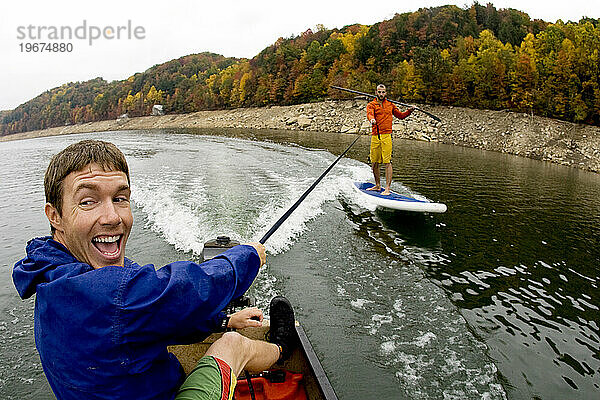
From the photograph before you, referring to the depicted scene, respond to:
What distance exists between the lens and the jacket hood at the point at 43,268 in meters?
1.98

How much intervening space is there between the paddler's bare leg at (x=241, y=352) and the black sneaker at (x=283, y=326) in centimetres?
29

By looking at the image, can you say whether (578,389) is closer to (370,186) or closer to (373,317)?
(373,317)

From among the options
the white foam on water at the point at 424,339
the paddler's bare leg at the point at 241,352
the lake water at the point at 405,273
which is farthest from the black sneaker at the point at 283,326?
the white foam on water at the point at 424,339

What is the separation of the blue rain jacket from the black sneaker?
150 centimetres

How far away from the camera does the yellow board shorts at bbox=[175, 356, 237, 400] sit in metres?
2.35

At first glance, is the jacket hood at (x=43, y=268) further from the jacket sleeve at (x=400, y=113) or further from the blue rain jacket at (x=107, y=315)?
the jacket sleeve at (x=400, y=113)

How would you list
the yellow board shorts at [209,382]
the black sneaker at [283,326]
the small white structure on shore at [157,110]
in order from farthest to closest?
1. the small white structure on shore at [157,110]
2. the black sneaker at [283,326]
3. the yellow board shorts at [209,382]

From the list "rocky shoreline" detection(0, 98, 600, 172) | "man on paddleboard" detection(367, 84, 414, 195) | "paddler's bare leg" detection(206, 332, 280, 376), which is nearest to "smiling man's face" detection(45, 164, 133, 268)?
"paddler's bare leg" detection(206, 332, 280, 376)

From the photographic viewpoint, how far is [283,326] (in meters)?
3.71

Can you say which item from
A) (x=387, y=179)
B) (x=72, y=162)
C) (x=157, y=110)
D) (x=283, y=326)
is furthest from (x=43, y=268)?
(x=157, y=110)

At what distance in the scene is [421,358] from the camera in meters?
5.09

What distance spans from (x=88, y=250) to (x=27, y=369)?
3.76 m

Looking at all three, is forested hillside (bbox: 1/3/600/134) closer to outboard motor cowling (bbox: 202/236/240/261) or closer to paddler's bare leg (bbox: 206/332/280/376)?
outboard motor cowling (bbox: 202/236/240/261)

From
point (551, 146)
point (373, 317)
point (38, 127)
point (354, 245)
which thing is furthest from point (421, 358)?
point (38, 127)
